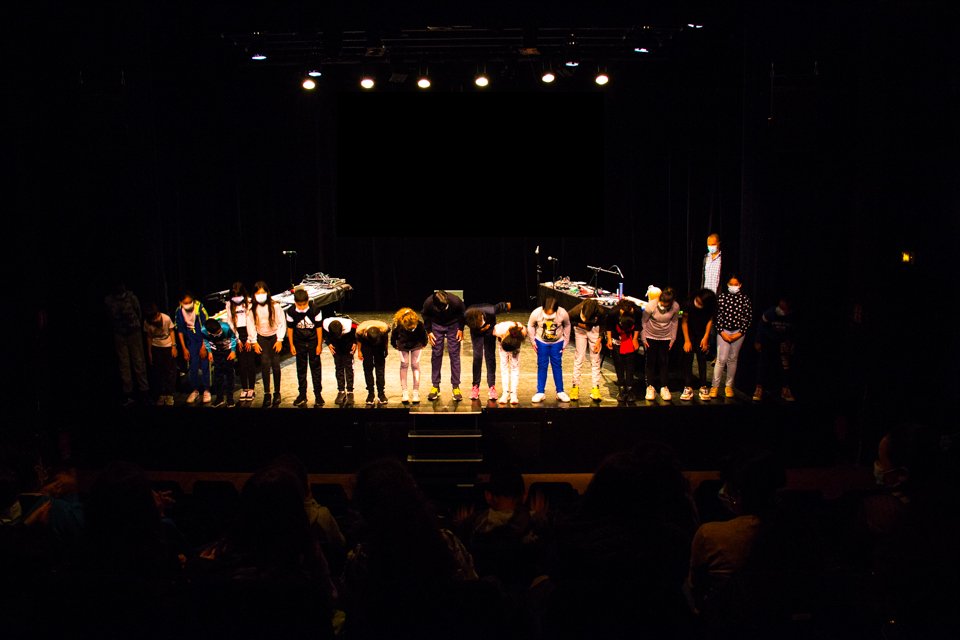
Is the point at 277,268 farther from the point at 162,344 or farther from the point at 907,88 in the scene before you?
the point at 907,88

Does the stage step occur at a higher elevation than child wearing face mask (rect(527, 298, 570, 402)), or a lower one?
lower

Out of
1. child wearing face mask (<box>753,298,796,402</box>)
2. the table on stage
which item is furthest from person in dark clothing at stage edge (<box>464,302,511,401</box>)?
child wearing face mask (<box>753,298,796,402</box>)

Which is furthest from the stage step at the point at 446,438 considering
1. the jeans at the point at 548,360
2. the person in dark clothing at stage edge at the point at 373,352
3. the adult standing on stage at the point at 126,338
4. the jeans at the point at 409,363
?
the adult standing on stage at the point at 126,338

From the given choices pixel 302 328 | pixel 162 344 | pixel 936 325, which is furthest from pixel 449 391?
pixel 936 325

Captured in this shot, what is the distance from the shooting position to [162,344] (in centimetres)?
902

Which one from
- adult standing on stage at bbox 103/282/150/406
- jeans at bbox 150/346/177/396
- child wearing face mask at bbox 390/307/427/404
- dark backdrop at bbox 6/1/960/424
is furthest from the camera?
adult standing on stage at bbox 103/282/150/406

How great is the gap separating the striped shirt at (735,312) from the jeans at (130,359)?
277 inches

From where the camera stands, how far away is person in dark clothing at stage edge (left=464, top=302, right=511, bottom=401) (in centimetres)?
868

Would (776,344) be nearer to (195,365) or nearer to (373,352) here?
(373,352)

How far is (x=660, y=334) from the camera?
8945 millimetres

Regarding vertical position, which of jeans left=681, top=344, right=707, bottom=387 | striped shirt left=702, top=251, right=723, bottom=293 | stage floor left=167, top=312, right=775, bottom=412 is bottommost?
stage floor left=167, top=312, right=775, bottom=412

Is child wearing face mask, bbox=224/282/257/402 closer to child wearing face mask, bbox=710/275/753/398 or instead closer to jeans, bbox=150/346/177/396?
jeans, bbox=150/346/177/396

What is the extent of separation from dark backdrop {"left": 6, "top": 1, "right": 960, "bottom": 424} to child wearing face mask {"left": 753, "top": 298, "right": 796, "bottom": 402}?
52 cm

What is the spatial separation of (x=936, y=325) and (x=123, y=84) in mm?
9948
